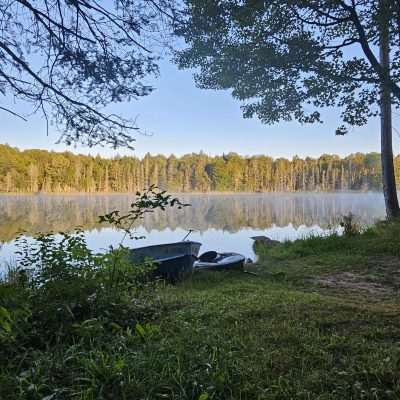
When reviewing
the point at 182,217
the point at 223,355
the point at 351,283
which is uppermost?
the point at 223,355

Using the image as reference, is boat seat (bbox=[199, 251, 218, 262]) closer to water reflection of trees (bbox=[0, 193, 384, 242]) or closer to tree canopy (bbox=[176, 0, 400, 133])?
water reflection of trees (bbox=[0, 193, 384, 242])

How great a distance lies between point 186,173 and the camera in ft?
154

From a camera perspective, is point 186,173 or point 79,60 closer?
point 79,60

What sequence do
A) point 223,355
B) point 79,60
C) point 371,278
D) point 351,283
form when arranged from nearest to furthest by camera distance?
point 223,355, point 79,60, point 351,283, point 371,278

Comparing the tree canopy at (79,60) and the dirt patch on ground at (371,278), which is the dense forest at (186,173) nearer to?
the dirt patch on ground at (371,278)

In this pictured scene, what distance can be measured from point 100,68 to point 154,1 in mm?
789

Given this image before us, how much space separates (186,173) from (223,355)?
4536 cm

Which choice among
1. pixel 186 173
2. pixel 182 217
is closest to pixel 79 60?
pixel 182 217

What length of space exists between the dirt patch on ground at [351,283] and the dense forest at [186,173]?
72.6ft

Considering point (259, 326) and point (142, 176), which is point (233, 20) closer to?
point (259, 326)

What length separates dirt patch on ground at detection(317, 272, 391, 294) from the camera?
3.92 meters

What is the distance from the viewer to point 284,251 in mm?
7012

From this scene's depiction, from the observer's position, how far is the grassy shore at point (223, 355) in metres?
1.45

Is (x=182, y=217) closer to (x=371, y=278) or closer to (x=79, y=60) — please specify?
(x=371, y=278)
